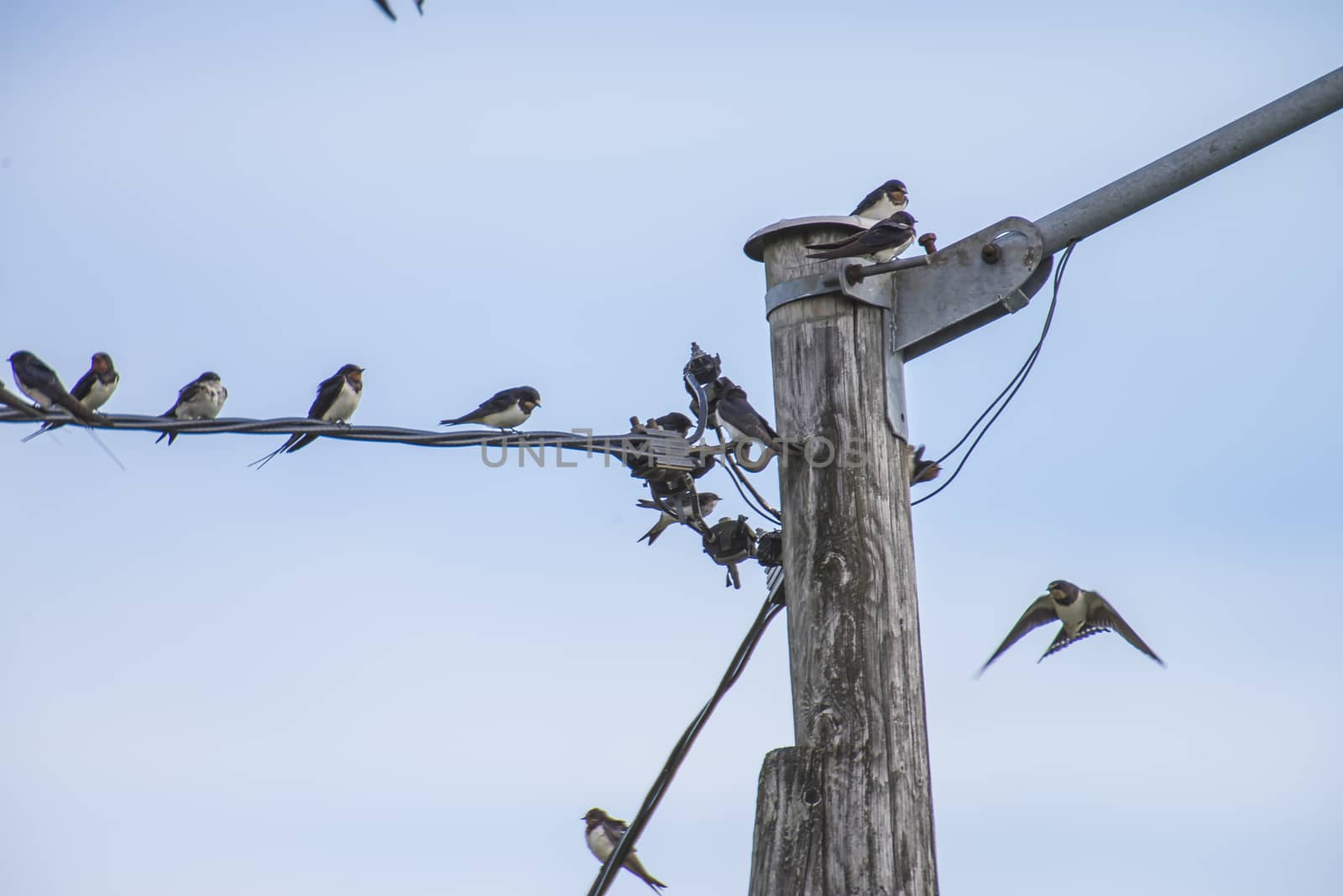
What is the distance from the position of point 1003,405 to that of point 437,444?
1.87 metres

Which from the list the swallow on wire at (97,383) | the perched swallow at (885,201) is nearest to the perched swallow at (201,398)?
the swallow on wire at (97,383)

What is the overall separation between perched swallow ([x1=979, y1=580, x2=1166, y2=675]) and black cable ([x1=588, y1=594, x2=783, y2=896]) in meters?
1.91

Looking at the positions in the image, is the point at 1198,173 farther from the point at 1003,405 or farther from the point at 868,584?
the point at 868,584

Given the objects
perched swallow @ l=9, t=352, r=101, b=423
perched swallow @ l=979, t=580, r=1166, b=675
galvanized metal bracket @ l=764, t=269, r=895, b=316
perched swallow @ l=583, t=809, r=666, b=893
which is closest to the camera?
galvanized metal bracket @ l=764, t=269, r=895, b=316

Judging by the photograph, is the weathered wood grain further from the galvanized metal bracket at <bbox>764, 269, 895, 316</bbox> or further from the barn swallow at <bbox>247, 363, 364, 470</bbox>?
the barn swallow at <bbox>247, 363, 364, 470</bbox>

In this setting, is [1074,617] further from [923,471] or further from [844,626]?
[844,626]

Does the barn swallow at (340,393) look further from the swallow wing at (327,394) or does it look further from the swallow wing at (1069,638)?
the swallow wing at (1069,638)

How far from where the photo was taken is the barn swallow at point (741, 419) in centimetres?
474

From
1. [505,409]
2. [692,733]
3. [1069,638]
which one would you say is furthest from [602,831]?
[692,733]

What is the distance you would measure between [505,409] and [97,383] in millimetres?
2437

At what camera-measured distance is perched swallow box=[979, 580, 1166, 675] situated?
6480 mm

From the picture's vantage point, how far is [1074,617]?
6.58m

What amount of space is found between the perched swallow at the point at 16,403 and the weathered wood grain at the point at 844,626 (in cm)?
213

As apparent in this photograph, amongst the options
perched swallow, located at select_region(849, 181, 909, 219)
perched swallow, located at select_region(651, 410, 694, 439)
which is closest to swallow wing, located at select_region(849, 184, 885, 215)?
perched swallow, located at select_region(849, 181, 909, 219)
